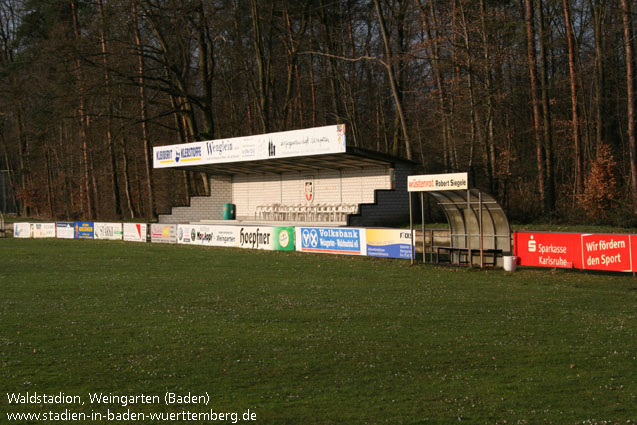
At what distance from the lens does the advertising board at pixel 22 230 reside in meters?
42.9

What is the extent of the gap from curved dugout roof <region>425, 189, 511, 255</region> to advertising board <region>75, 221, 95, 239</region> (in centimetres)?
2600

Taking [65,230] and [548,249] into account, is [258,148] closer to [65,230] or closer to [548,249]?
[65,230]

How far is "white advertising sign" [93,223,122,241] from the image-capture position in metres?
37.9

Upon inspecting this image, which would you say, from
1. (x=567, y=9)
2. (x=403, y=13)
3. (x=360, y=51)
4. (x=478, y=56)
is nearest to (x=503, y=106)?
(x=478, y=56)

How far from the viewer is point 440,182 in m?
19.5

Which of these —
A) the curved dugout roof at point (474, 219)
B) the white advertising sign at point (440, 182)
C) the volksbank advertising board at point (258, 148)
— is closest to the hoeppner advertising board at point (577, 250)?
the curved dugout roof at point (474, 219)

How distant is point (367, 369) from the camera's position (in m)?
8.51

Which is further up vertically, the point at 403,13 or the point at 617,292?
the point at 403,13

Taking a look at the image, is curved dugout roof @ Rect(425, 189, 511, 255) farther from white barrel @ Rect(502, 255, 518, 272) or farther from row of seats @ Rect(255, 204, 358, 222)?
row of seats @ Rect(255, 204, 358, 222)

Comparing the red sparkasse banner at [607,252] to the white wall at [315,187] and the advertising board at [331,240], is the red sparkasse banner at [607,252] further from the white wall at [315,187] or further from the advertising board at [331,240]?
the white wall at [315,187]

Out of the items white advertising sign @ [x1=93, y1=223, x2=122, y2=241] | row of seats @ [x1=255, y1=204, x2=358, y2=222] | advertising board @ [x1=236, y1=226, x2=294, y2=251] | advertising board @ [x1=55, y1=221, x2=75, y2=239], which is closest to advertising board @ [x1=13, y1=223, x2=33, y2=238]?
advertising board @ [x1=55, y1=221, x2=75, y2=239]

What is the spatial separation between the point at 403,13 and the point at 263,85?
10.1 m

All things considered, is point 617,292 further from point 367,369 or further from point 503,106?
point 503,106

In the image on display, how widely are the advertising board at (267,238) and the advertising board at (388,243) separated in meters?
4.72
